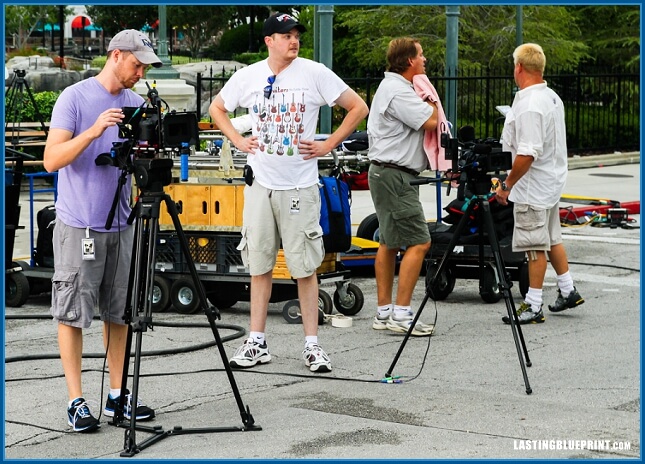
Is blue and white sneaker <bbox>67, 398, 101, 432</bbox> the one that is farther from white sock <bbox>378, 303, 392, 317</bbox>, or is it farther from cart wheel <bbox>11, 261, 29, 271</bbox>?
cart wheel <bbox>11, 261, 29, 271</bbox>

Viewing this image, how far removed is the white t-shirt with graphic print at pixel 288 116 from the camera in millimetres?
7715

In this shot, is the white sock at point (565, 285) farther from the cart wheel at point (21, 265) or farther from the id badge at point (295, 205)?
the cart wheel at point (21, 265)

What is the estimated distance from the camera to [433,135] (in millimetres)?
9000

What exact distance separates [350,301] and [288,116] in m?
2.38

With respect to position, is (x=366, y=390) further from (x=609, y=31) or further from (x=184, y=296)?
(x=609, y=31)

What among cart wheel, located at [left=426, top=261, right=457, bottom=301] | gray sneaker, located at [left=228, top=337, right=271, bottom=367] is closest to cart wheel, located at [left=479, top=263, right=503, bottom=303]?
cart wheel, located at [left=426, top=261, right=457, bottom=301]

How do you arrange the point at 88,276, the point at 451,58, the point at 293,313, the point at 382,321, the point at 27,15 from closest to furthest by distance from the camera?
the point at 88,276 < the point at 382,321 < the point at 293,313 < the point at 451,58 < the point at 27,15

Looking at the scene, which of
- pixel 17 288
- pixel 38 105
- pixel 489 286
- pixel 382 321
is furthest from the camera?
pixel 38 105

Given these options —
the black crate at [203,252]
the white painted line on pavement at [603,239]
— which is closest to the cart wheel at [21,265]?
the black crate at [203,252]

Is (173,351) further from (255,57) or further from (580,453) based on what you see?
(255,57)

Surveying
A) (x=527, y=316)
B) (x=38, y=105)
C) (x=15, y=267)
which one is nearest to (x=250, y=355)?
(x=527, y=316)

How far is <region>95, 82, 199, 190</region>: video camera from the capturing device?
6020 millimetres

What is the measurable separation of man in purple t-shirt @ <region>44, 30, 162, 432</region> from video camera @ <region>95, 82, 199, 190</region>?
0.11 metres

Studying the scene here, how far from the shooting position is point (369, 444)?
232 inches
